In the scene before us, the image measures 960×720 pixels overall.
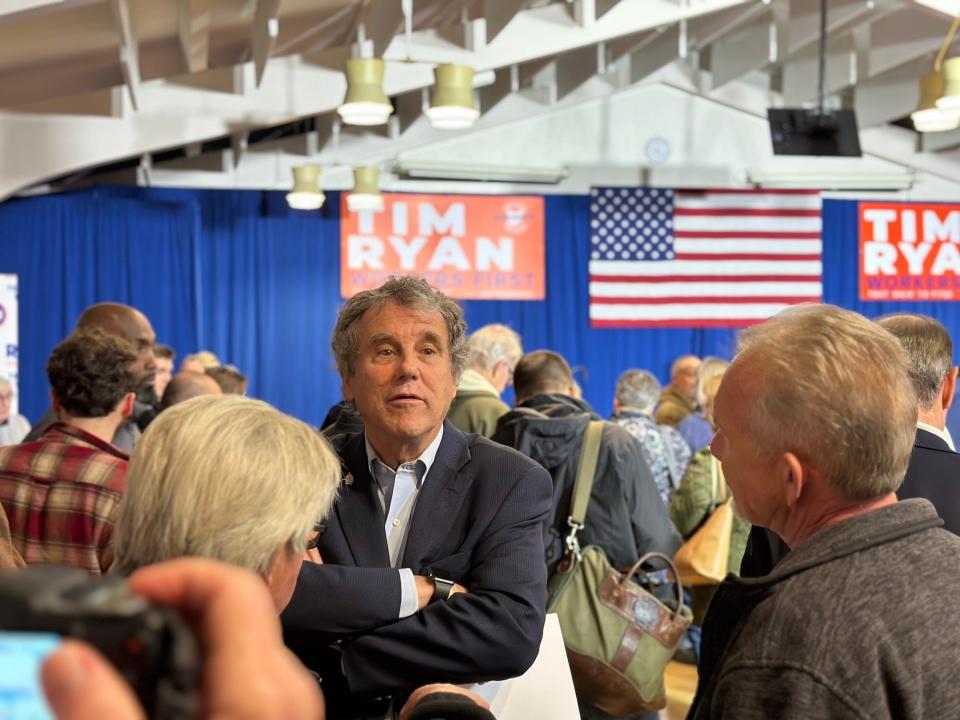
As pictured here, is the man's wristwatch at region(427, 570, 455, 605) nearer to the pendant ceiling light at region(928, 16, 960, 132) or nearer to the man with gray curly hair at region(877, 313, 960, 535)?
the man with gray curly hair at region(877, 313, 960, 535)

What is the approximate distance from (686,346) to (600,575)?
9.64m

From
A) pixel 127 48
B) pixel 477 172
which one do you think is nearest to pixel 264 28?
pixel 127 48

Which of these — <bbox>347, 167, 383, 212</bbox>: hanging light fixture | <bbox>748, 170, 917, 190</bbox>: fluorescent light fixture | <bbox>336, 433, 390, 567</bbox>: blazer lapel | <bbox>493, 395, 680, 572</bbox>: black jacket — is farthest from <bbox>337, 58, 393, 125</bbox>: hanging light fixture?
<bbox>748, 170, 917, 190</bbox>: fluorescent light fixture

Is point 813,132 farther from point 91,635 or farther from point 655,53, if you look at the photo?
point 91,635

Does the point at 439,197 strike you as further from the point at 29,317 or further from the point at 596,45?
the point at 29,317

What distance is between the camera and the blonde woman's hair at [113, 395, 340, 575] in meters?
1.16

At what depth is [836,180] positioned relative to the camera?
41.4 ft

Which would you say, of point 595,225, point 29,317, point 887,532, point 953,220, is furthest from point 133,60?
point 953,220

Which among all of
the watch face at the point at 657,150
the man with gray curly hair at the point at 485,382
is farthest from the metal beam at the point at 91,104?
the watch face at the point at 657,150

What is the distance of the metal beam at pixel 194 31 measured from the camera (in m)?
6.88

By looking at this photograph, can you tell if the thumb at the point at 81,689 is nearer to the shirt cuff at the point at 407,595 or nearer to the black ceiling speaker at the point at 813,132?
the shirt cuff at the point at 407,595

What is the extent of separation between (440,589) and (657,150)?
11.4 m

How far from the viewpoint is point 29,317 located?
11250 mm

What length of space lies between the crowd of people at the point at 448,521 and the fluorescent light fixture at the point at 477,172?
885 centimetres
